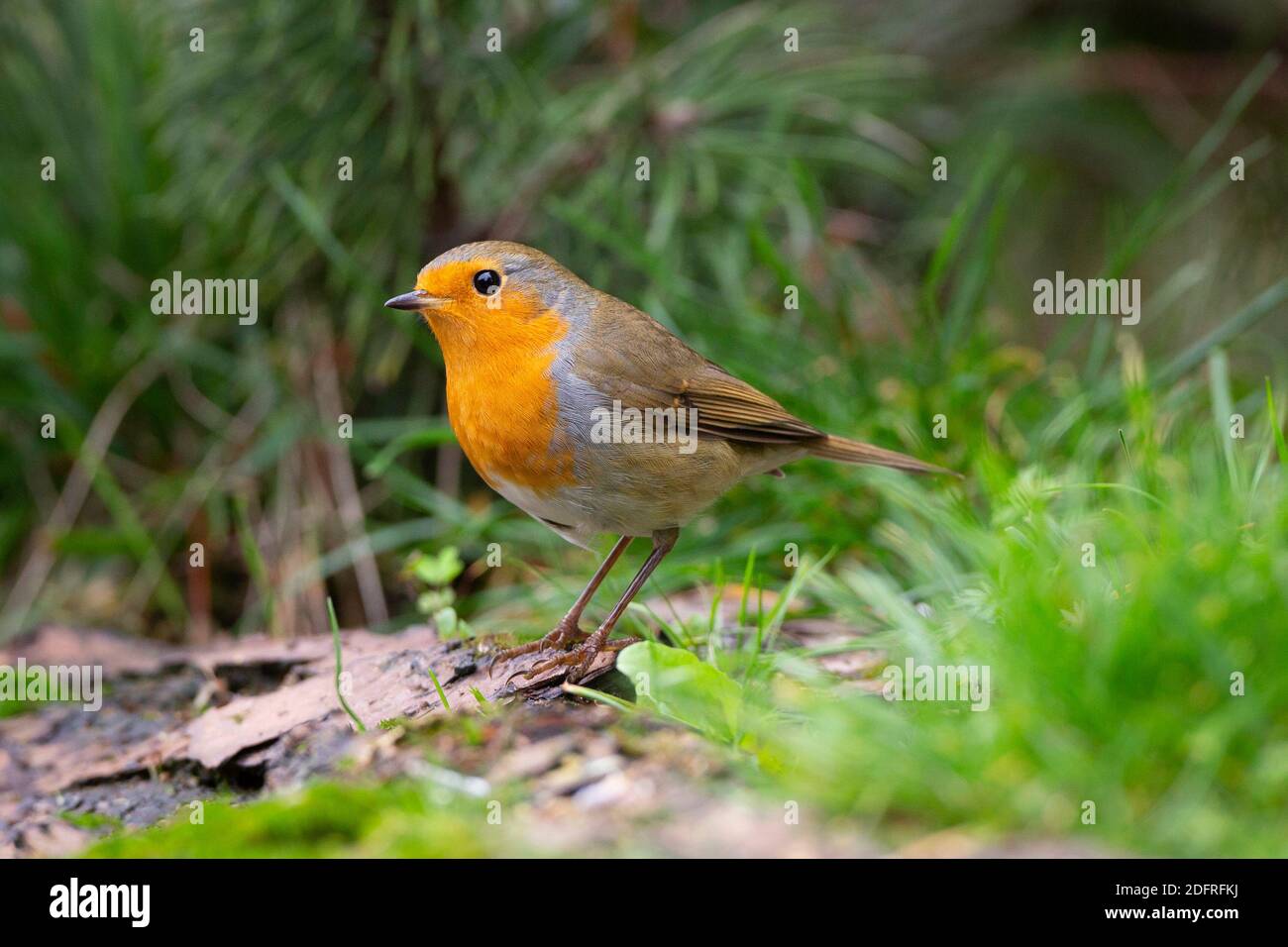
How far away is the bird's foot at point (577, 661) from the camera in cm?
314

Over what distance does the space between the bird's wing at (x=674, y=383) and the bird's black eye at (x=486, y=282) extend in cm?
31

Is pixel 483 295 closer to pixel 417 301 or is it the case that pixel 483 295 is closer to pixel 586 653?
pixel 417 301

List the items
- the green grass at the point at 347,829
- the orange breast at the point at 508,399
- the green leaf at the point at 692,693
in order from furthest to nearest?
the orange breast at the point at 508,399, the green leaf at the point at 692,693, the green grass at the point at 347,829

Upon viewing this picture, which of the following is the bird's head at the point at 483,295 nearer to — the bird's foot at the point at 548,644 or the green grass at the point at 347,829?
the bird's foot at the point at 548,644

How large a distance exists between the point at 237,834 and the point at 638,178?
3.61m

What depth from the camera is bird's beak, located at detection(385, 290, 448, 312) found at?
3.45m

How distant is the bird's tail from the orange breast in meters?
0.96

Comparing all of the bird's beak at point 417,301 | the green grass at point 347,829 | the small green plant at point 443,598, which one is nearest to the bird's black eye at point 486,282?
the bird's beak at point 417,301

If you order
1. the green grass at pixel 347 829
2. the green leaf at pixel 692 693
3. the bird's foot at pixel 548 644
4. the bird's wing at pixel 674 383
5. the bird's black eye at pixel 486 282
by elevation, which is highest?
the bird's black eye at pixel 486 282

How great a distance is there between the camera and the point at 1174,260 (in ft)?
24.9

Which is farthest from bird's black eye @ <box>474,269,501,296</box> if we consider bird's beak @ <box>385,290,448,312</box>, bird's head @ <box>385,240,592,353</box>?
bird's beak @ <box>385,290,448,312</box>

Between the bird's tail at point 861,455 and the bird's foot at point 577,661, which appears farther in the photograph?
the bird's tail at point 861,455

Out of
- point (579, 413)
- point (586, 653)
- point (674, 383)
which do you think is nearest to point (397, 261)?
point (674, 383)

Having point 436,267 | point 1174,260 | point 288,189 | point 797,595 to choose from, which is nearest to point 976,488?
point 797,595
